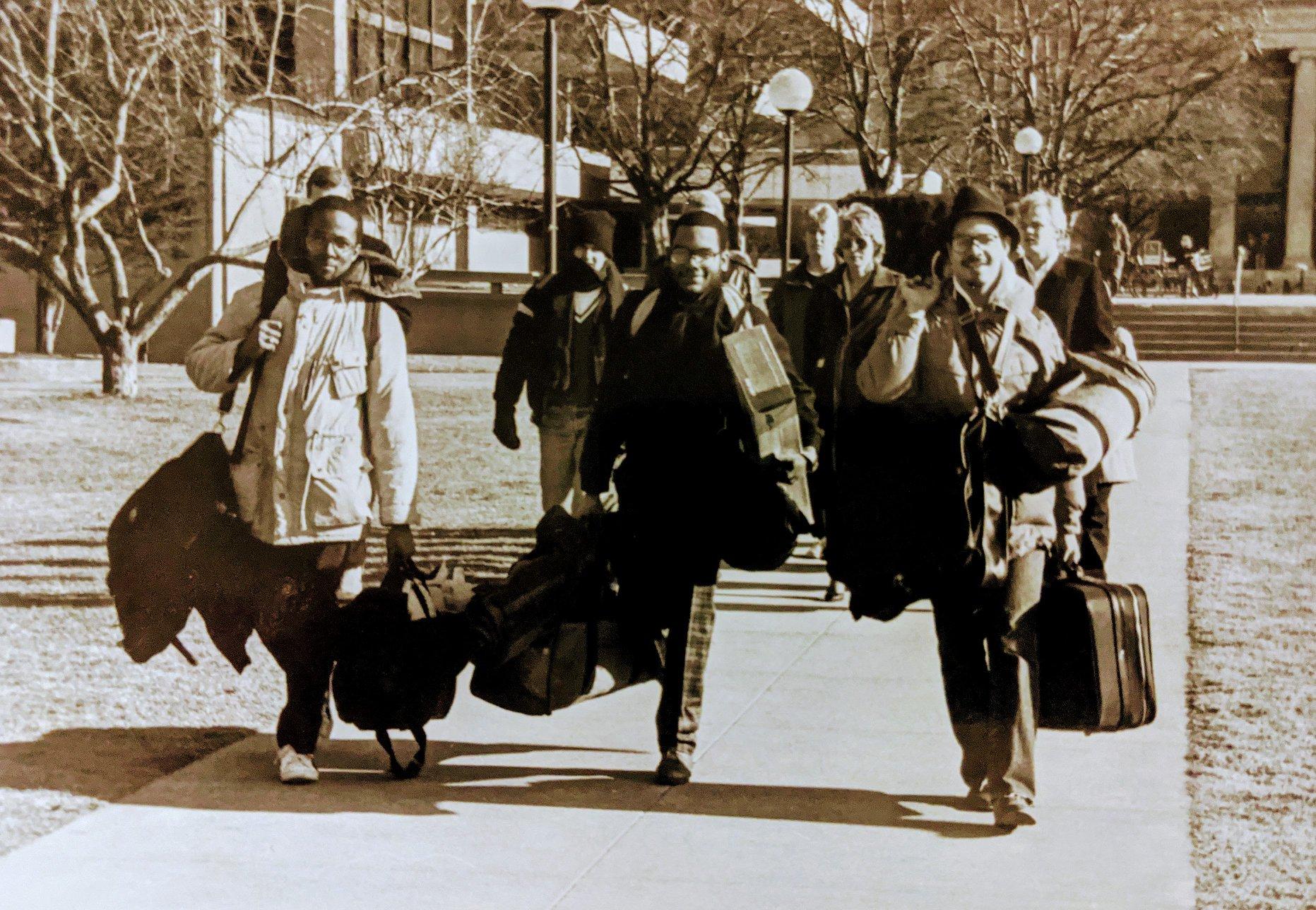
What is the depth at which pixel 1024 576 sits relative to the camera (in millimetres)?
5438

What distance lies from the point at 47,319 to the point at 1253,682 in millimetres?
24167

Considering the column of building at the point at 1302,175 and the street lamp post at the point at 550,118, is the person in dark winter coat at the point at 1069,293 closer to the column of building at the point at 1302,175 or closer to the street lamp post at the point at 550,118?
the street lamp post at the point at 550,118

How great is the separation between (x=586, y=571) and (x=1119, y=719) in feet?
6.03

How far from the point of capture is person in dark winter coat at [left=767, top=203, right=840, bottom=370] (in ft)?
30.0

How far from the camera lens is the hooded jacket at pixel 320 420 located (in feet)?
18.7

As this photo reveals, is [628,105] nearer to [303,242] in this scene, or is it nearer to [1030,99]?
[1030,99]

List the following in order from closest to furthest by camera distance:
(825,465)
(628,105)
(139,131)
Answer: (825,465)
(139,131)
(628,105)

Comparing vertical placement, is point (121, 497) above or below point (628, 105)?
below

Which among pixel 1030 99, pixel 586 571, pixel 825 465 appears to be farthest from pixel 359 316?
pixel 1030 99

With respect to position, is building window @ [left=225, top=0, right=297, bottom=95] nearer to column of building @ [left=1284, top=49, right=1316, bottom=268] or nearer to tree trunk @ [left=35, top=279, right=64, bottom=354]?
tree trunk @ [left=35, top=279, right=64, bottom=354]

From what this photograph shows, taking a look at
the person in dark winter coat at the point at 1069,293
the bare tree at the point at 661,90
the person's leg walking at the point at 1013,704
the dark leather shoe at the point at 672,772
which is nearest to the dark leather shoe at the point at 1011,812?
the person's leg walking at the point at 1013,704

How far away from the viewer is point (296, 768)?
5.81m

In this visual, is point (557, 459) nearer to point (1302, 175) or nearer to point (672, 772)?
point (672, 772)

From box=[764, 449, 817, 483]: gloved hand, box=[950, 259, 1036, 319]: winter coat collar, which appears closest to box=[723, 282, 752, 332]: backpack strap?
box=[764, 449, 817, 483]: gloved hand
